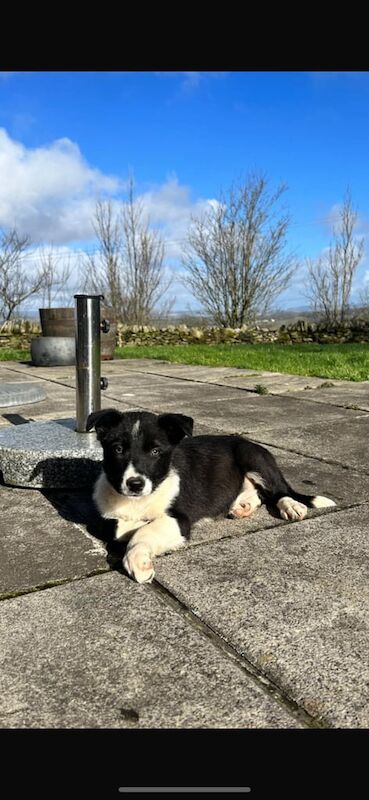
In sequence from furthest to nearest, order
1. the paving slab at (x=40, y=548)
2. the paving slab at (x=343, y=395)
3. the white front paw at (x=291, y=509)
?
the paving slab at (x=343, y=395), the white front paw at (x=291, y=509), the paving slab at (x=40, y=548)

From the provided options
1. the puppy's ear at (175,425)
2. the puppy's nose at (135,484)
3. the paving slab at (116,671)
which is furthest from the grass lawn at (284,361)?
the paving slab at (116,671)

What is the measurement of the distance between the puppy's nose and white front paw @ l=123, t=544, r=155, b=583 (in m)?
0.32

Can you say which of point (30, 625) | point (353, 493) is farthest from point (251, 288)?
point (30, 625)

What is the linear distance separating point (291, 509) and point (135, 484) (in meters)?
0.94

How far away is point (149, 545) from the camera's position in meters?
2.59

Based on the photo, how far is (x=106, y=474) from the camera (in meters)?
3.04

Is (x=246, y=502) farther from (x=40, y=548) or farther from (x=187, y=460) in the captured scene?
(x=40, y=548)

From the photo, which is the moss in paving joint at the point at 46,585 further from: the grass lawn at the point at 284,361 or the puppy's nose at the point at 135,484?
the grass lawn at the point at 284,361

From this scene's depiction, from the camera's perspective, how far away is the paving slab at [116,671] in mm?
1592

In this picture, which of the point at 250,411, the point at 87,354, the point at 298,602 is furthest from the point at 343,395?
the point at 298,602

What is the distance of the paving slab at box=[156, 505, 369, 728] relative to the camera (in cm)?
173

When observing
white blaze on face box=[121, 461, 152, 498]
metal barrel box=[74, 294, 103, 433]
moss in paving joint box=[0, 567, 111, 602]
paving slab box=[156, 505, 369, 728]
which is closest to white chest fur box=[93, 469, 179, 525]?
white blaze on face box=[121, 461, 152, 498]

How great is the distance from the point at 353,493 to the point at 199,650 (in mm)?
1978

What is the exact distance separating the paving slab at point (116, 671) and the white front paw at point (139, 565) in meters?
0.11
